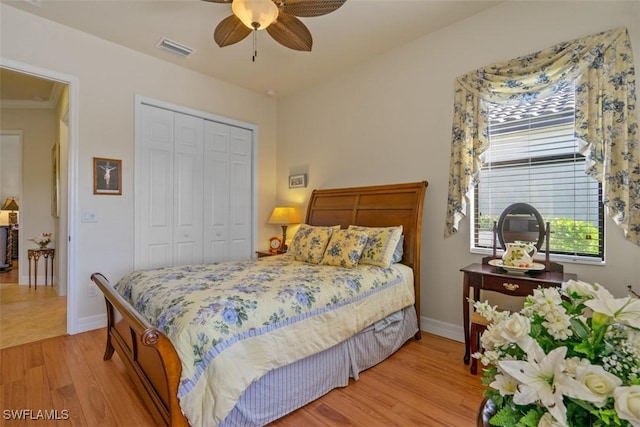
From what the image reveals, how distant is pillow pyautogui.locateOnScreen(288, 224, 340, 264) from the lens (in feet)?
9.59

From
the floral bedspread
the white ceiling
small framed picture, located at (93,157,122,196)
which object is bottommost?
the floral bedspread

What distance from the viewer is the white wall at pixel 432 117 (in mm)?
2182

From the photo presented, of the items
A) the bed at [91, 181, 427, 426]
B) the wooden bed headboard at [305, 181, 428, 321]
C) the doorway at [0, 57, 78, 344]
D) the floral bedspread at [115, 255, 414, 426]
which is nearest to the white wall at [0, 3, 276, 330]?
the bed at [91, 181, 427, 426]

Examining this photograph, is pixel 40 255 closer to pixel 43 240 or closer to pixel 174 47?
pixel 43 240

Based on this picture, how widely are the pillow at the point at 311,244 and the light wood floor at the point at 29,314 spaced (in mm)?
2454

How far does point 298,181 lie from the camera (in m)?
4.33

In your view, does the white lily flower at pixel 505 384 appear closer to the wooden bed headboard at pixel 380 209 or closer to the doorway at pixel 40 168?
the wooden bed headboard at pixel 380 209

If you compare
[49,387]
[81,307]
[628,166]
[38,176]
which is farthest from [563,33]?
[38,176]

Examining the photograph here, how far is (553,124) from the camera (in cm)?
241

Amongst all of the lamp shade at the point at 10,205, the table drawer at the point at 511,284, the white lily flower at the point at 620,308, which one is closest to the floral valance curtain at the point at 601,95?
the table drawer at the point at 511,284

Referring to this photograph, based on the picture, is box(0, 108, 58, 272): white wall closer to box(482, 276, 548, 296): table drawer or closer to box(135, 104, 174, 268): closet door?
box(135, 104, 174, 268): closet door

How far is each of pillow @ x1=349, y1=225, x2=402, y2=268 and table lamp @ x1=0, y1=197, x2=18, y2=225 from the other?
768 cm

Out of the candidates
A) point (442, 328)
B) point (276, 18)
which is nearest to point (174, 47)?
point (276, 18)

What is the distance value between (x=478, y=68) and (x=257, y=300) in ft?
8.96
